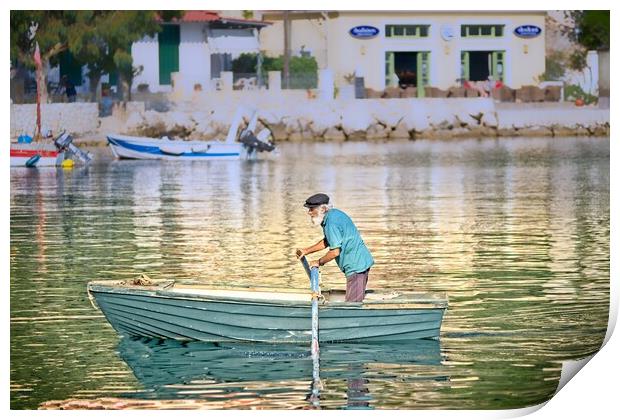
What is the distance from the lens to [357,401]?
11.6 m

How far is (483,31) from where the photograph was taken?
44344mm

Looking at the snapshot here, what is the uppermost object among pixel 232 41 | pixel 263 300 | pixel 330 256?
pixel 232 41

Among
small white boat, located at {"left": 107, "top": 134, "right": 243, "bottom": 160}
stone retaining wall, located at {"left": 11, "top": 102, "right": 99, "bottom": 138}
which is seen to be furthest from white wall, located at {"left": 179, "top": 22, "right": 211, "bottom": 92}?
small white boat, located at {"left": 107, "top": 134, "right": 243, "bottom": 160}

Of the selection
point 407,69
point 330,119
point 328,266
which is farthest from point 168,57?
Answer: point 328,266

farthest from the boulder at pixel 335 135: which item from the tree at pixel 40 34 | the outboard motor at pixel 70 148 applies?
the outboard motor at pixel 70 148

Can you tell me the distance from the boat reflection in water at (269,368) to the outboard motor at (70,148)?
2357cm

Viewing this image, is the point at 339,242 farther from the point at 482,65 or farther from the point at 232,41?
the point at 482,65

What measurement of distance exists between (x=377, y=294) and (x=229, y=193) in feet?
51.2

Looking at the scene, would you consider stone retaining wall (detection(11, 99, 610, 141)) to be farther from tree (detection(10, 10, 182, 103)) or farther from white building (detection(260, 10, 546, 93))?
tree (detection(10, 10, 182, 103))

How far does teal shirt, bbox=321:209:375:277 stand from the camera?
1264 cm

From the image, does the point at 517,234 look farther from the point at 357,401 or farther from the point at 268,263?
the point at 357,401

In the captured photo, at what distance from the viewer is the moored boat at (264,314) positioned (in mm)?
12758

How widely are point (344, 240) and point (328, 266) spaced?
20.2 feet
